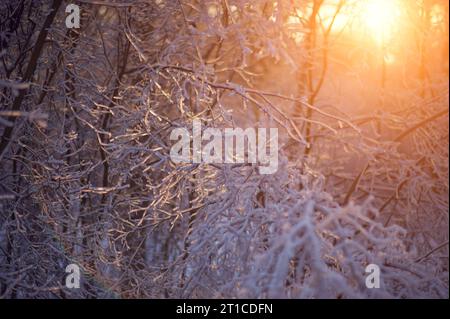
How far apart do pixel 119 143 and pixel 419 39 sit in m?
3.60

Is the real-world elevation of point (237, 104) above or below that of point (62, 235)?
above

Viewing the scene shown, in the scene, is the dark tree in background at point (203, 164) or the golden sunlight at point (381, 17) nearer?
the dark tree in background at point (203, 164)

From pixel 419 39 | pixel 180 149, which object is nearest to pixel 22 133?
pixel 180 149

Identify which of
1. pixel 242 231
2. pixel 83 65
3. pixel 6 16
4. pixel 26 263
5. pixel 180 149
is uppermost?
pixel 6 16

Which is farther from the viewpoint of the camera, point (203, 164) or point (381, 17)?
point (381, 17)

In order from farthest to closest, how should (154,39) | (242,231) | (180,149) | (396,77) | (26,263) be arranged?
(396,77) < (154,39) < (26,263) < (180,149) < (242,231)

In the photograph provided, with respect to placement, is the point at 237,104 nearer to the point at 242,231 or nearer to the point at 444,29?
the point at 444,29

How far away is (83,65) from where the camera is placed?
4891 mm

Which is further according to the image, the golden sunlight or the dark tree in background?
the golden sunlight

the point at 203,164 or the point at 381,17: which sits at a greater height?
the point at 381,17

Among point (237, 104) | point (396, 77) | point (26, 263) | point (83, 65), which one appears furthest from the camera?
point (237, 104)

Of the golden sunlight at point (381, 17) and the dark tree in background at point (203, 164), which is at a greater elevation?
the golden sunlight at point (381, 17)

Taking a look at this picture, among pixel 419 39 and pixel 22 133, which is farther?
pixel 419 39

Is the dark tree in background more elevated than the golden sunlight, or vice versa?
the golden sunlight
